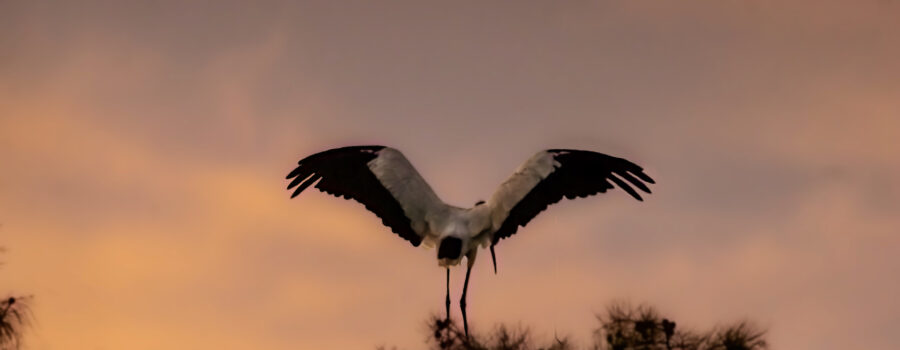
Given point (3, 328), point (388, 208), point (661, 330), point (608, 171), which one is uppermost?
point (608, 171)

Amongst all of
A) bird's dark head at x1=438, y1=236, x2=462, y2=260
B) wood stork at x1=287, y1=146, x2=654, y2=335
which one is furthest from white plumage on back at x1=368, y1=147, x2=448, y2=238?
bird's dark head at x1=438, y1=236, x2=462, y2=260

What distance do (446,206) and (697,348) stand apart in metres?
5.24

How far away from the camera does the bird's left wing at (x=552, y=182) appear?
10914mm

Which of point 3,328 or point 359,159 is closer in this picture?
point 3,328

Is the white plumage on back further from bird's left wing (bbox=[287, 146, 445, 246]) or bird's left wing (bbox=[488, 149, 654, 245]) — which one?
bird's left wing (bbox=[488, 149, 654, 245])

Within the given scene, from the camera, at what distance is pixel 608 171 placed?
11781 millimetres

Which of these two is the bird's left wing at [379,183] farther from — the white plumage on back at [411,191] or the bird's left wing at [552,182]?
the bird's left wing at [552,182]

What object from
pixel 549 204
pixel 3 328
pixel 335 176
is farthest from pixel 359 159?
pixel 3 328

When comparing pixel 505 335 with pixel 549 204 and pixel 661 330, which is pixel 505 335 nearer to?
pixel 661 330

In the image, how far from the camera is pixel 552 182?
1140 centimetres

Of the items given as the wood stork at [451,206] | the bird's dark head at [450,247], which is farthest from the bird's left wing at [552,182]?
the bird's dark head at [450,247]

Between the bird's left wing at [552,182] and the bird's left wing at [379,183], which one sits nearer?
the bird's left wing at [552,182]

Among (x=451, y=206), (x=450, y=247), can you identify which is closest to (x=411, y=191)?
(x=451, y=206)

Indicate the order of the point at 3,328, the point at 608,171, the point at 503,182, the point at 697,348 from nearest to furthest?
the point at 697,348 → the point at 3,328 → the point at 503,182 → the point at 608,171
